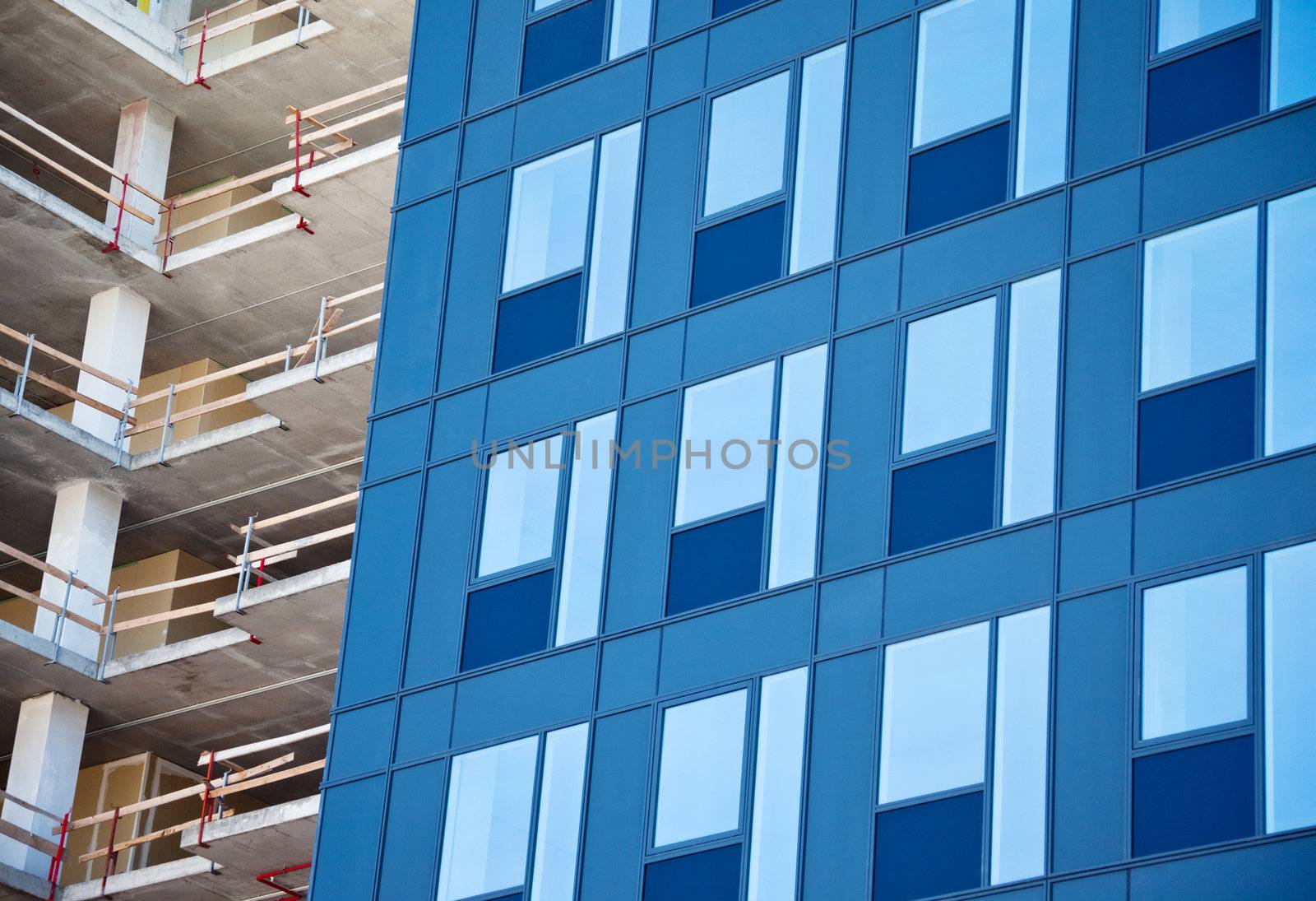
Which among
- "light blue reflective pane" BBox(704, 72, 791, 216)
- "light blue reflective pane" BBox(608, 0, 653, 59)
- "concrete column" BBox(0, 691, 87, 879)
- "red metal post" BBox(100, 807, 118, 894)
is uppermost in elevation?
"light blue reflective pane" BBox(608, 0, 653, 59)

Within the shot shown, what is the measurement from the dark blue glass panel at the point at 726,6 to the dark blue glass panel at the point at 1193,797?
10101 mm

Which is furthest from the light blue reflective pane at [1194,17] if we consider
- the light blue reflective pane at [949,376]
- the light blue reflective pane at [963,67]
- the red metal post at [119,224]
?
the red metal post at [119,224]

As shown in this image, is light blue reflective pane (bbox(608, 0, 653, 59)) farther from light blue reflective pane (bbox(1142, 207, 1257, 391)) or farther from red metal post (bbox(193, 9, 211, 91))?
red metal post (bbox(193, 9, 211, 91))

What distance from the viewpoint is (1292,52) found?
67.5 ft

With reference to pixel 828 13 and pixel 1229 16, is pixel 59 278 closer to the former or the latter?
pixel 828 13

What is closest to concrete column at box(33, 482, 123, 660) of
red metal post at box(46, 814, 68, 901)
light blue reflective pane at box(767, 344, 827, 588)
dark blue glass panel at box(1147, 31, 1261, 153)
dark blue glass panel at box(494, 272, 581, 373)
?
red metal post at box(46, 814, 68, 901)

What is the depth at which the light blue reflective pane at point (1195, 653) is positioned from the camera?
18.7 m

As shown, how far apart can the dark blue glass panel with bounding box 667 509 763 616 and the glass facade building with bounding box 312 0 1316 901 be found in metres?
0.05

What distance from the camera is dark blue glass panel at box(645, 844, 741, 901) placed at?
2116 centimetres

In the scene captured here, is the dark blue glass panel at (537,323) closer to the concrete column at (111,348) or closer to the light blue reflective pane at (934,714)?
the light blue reflective pane at (934,714)

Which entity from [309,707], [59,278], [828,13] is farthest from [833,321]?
[59,278]

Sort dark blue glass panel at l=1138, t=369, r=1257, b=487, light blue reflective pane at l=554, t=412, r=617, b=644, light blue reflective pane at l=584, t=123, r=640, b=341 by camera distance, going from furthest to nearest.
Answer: light blue reflective pane at l=584, t=123, r=640, b=341, light blue reflective pane at l=554, t=412, r=617, b=644, dark blue glass panel at l=1138, t=369, r=1257, b=487

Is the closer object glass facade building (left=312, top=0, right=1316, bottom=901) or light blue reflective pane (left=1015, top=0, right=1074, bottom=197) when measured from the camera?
glass facade building (left=312, top=0, right=1316, bottom=901)

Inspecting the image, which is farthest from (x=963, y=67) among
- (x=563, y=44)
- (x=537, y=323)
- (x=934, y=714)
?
(x=934, y=714)
